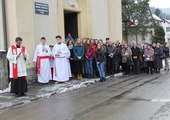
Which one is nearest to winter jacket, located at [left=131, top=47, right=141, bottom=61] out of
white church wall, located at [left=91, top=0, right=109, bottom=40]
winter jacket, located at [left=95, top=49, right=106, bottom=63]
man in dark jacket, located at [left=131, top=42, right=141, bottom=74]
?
man in dark jacket, located at [left=131, top=42, right=141, bottom=74]

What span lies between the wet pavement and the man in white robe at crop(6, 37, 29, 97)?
0.41 m

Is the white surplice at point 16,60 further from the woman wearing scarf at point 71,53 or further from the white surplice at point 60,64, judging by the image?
the woman wearing scarf at point 71,53

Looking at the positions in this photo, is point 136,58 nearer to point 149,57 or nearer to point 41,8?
point 149,57

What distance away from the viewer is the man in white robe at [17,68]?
371 inches

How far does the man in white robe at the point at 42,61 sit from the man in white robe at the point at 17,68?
2.27m

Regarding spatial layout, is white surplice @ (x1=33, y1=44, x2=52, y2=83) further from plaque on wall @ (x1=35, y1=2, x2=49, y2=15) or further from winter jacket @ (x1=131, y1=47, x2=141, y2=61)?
winter jacket @ (x1=131, y1=47, x2=141, y2=61)

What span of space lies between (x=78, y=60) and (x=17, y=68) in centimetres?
405

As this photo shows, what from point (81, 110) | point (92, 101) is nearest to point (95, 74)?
point (92, 101)

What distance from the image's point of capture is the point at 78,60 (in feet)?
42.8

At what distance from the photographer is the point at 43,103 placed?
335 inches

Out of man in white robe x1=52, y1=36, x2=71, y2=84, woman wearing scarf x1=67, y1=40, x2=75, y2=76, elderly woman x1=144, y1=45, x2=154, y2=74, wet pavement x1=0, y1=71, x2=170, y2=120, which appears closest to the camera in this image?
wet pavement x1=0, y1=71, x2=170, y2=120

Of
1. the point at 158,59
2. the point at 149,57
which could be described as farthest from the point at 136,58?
the point at 158,59

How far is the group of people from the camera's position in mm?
9547

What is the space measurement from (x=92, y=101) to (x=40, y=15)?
6081 millimetres
